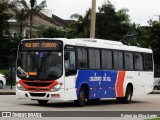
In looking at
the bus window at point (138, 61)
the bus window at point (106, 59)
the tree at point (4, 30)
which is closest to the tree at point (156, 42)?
the tree at point (4, 30)

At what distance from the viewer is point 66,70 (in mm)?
22547

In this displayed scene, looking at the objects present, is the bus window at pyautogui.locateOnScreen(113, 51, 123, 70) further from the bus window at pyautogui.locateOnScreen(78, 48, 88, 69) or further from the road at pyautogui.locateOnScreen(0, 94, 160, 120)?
the bus window at pyautogui.locateOnScreen(78, 48, 88, 69)

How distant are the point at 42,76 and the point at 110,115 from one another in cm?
382

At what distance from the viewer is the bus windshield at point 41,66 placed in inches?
883

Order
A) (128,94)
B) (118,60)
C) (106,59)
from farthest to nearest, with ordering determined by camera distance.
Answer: (128,94)
(118,60)
(106,59)

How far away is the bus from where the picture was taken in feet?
73.6

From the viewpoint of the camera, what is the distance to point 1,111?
19.7 m

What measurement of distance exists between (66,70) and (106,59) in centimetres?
409

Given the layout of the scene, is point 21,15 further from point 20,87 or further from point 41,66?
point 41,66

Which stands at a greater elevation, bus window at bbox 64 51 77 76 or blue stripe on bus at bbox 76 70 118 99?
bus window at bbox 64 51 77 76

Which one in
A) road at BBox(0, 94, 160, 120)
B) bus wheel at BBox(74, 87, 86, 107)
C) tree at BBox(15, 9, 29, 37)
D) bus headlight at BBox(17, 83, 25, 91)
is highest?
tree at BBox(15, 9, 29, 37)

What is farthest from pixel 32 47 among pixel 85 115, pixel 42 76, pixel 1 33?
pixel 1 33

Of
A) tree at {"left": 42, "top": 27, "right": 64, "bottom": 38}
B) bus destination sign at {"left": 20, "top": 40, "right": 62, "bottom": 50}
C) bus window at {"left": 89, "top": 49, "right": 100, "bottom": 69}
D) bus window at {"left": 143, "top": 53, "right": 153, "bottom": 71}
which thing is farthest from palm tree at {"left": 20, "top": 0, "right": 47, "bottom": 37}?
bus destination sign at {"left": 20, "top": 40, "right": 62, "bottom": 50}

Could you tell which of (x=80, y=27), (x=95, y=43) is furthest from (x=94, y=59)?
(x=80, y=27)
